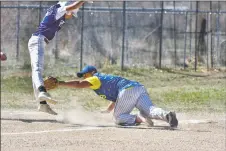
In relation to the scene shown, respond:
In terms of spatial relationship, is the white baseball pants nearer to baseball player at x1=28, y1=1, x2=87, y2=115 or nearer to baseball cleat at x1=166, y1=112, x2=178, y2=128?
baseball player at x1=28, y1=1, x2=87, y2=115

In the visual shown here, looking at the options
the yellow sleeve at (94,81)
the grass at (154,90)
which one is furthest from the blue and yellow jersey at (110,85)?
the grass at (154,90)

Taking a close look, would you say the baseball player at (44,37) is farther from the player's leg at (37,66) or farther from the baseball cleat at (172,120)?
the baseball cleat at (172,120)

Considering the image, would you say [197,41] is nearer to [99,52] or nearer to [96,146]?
[99,52]

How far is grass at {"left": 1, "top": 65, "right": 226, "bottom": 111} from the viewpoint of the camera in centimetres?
1602

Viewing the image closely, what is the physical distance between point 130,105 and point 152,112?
1.56 ft

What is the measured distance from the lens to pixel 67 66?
→ 23750mm

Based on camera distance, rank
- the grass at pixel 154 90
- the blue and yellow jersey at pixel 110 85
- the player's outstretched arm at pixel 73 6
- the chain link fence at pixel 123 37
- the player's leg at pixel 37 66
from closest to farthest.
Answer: the player's leg at pixel 37 66 → the player's outstretched arm at pixel 73 6 → the blue and yellow jersey at pixel 110 85 → the grass at pixel 154 90 → the chain link fence at pixel 123 37

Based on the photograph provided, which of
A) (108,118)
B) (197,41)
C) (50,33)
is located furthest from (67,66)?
(50,33)

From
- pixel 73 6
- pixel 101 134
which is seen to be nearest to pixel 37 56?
pixel 73 6

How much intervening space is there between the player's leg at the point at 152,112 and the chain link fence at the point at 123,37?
1073 cm

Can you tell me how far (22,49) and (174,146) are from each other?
14614 millimetres

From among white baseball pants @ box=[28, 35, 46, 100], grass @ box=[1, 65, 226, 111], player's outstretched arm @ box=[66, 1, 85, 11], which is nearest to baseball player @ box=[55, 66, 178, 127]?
white baseball pants @ box=[28, 35, 46, 100]

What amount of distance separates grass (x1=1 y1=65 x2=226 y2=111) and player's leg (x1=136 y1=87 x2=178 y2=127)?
300cm

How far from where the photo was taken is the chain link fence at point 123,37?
23.7 m
